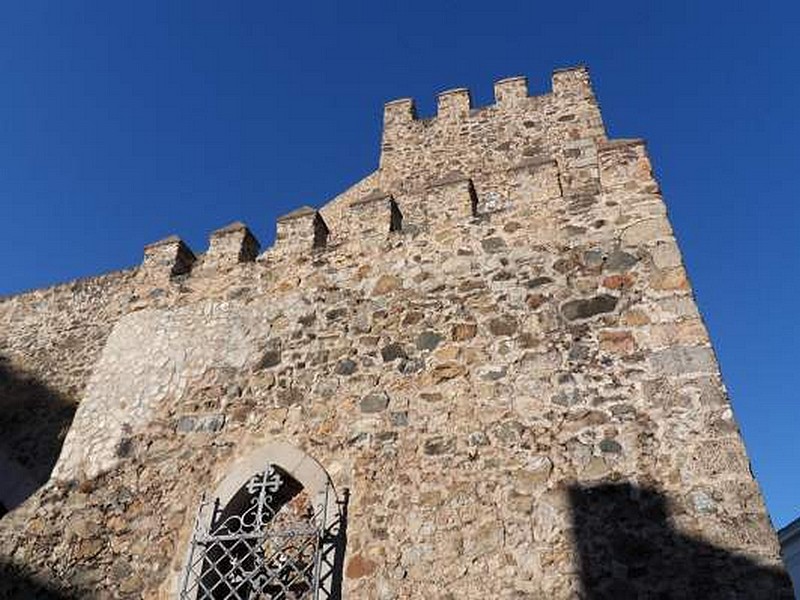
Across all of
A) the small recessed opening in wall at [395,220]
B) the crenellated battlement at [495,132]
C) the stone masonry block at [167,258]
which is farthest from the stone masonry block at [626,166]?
the stone masonry block at [167,258]

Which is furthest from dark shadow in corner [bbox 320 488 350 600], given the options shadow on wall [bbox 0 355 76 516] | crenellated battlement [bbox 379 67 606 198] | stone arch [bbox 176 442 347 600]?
crenellated battlement [bbox 379 67 606 198]

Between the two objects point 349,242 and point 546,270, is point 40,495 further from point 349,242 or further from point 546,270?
point 546,270

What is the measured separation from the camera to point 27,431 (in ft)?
25.1

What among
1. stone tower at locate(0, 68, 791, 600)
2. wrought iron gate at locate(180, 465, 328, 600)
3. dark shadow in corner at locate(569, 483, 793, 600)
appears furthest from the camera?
wrought iron gate at locate(180, 465, 328, 600)

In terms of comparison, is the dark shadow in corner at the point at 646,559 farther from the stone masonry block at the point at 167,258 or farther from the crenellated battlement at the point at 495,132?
the crenellated battlement at the point at 495,132

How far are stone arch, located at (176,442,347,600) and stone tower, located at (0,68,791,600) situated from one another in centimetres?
1

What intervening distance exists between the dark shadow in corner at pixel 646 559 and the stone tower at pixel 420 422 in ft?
0.03

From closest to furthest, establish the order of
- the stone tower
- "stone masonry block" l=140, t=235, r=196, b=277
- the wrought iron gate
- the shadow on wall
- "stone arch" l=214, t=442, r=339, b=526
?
1. the stone tower
2. the wrought iron gate
3. "stone arch" l=214, t=442, r=339, b=526
4. "stone masonry block" l=140, t=235, r=196, b=277
5. the shadow on wall

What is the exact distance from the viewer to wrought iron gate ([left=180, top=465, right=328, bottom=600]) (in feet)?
12.8

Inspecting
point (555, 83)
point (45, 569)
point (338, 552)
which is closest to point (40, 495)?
point (45, 569)

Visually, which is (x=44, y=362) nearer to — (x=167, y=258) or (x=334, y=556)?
(x=167, y=258)

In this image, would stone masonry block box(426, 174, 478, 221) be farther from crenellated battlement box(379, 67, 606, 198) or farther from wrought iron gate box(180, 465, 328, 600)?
crenellated battlement box(379, 67, 606, 198)

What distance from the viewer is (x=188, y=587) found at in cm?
395

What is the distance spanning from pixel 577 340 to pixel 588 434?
25.6 inches
